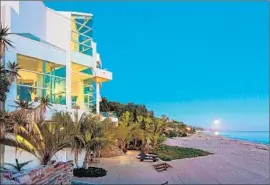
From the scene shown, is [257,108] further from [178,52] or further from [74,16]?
[74,16]

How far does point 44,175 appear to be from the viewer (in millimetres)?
11914

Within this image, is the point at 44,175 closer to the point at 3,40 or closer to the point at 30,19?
the point at 3,40

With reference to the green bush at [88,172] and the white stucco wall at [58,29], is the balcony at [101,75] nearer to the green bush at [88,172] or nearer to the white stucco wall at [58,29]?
the white stucco wall at [58,29]

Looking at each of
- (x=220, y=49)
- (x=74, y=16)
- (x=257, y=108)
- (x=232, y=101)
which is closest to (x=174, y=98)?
(x=232, y=101)

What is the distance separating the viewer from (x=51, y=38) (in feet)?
70.5

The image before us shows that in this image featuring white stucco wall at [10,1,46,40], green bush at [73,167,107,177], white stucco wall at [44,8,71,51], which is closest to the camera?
green bush at [73,167,107,177]

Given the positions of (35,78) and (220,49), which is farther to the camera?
(220,49)

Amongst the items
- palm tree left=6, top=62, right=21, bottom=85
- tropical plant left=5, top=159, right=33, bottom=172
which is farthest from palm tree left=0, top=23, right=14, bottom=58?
tropical plant left=5, top=159, right=33, bottom=172

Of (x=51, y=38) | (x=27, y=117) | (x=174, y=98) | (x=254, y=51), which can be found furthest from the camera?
(x=174, y=98)

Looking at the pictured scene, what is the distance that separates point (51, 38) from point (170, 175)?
12028 millimetres

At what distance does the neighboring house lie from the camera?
17688 millimetres

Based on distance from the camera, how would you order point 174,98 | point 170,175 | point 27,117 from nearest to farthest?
point 27,117
point 170,175
point 174,98

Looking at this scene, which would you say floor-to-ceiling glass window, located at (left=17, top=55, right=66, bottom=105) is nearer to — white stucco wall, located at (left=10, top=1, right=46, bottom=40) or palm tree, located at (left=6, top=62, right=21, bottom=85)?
palm tree, located at (left=6, top=62, right=21, bottom=85)

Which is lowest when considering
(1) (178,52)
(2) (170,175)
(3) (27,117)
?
(2) (170,175)
